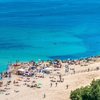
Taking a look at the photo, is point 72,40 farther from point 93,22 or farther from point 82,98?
point 82,98

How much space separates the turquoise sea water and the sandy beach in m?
9.64

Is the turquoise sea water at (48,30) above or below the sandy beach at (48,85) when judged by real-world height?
above

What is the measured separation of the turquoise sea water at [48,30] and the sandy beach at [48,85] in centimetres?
964

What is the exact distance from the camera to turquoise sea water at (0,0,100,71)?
2776 inches

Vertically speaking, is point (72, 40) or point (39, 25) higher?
point (39, 25)

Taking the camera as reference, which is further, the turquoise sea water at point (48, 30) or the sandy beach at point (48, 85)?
the turquoise sea water at point (48, 30)

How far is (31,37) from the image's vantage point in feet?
264

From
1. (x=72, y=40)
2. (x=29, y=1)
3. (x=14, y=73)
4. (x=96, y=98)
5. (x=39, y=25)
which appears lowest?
(x=96, y=98)

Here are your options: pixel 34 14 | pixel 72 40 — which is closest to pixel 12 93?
pixel 72 40

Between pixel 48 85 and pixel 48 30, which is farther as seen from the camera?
pixel 48 30

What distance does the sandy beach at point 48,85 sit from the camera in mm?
46344

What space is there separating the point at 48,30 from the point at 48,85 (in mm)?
38924

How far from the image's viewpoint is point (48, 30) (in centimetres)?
8781

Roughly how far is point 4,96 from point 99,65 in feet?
47.0
